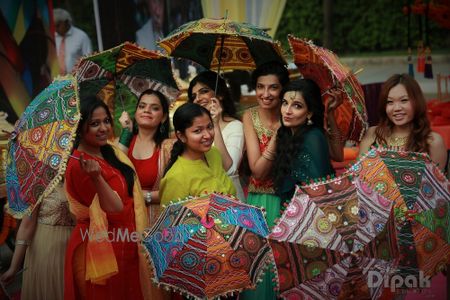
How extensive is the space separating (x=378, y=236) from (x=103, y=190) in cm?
128

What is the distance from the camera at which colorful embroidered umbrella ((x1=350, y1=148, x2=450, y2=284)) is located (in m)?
3.07

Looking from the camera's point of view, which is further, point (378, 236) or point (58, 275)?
point (58, 275)

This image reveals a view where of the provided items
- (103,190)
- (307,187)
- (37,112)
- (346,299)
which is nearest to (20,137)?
(37,112)

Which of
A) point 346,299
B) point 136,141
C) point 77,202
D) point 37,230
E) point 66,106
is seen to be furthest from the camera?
point 136,141

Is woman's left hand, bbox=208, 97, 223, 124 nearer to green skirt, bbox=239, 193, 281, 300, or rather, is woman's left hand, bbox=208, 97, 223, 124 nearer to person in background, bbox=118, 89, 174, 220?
person in background, bbox=118, 89, 174, 220

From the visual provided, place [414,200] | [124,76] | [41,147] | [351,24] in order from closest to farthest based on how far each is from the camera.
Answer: [41,147]
[414,200]
[124,76]
[351,24]


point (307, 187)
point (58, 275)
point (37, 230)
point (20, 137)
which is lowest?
point (58, 275)

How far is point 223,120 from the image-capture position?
4367mm

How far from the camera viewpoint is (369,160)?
327 centimetres

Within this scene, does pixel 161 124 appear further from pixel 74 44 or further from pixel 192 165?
pixel 74 44

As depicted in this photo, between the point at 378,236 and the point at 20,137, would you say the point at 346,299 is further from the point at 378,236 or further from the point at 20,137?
the point at 20,137

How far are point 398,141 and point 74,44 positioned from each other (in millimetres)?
5569

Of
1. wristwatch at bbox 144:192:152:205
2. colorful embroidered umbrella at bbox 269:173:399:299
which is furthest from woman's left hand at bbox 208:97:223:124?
colorful embroidered umbrella at bbox 269:173:399:299

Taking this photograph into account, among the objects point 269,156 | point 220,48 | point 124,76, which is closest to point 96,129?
point 124,76
